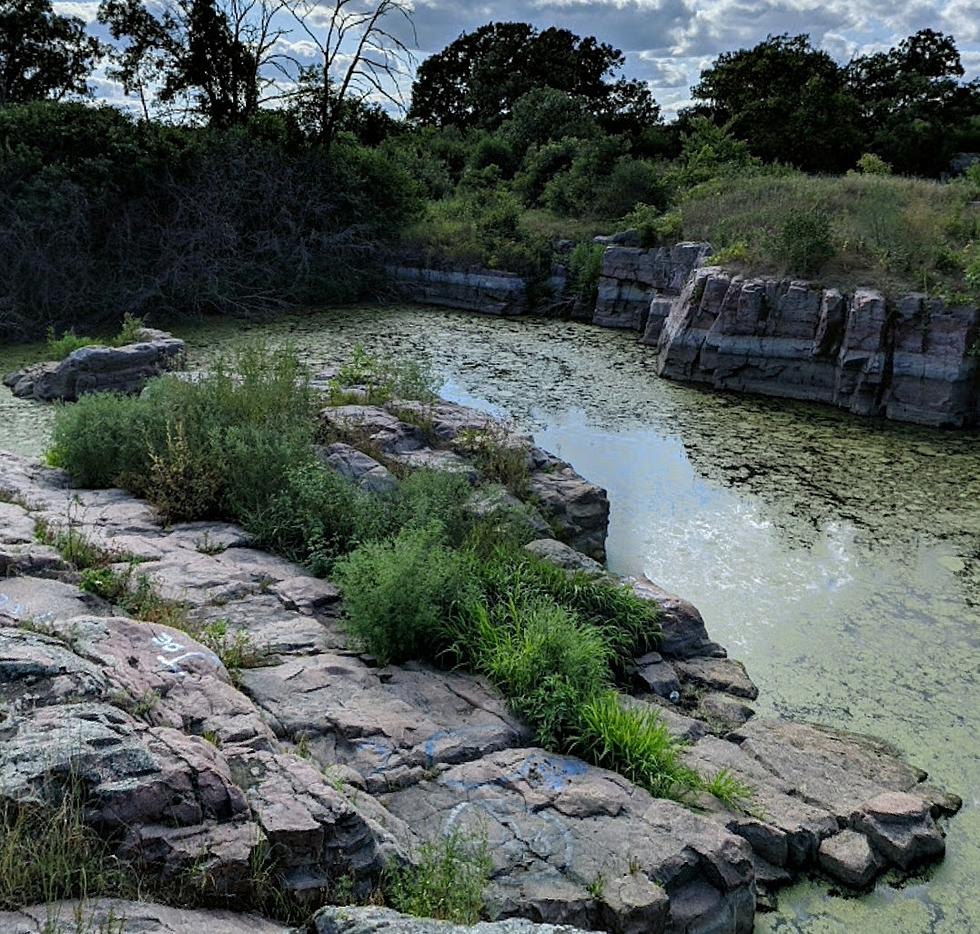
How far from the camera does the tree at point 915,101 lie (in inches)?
1021

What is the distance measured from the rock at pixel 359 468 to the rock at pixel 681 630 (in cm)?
190

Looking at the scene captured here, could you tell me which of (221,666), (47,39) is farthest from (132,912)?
(47,39)

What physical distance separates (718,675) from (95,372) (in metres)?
7.92

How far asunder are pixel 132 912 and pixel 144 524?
3.82 metres

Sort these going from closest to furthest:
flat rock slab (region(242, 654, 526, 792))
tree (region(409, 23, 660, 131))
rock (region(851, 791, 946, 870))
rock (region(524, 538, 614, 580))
Result: flat rock slab (region(242, 654, 526, 792)), rock (region(851, 791, 946, 870)), rock (region(524, 538, 614, 580)), tree (region(409, 23, 660, 131))

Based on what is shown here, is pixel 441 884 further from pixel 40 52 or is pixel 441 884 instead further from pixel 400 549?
pixel 40 52

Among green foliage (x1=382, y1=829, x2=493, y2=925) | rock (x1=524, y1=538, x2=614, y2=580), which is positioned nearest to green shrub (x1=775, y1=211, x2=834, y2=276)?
rock (x1=524, y1=538, x2=614, y2=580)

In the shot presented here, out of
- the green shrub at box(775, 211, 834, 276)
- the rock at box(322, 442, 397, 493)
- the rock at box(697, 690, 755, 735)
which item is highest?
the green shrub at box(775, 211, 834, 276)

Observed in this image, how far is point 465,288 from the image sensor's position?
1766 centimetres

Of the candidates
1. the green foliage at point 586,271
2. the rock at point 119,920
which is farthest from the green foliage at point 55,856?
the green foliage at point 586,271

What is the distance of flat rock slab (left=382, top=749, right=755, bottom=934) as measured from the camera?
3.18m

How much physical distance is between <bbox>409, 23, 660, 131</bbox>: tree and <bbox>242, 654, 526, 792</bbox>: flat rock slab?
29.8 meters

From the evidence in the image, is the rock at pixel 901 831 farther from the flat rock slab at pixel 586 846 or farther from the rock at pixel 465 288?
the rock at pixel 465 288

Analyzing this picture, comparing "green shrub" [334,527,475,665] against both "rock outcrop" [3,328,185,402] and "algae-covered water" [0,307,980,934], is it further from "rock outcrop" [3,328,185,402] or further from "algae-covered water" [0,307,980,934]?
"rock outcrop" [3,328,185,402]
